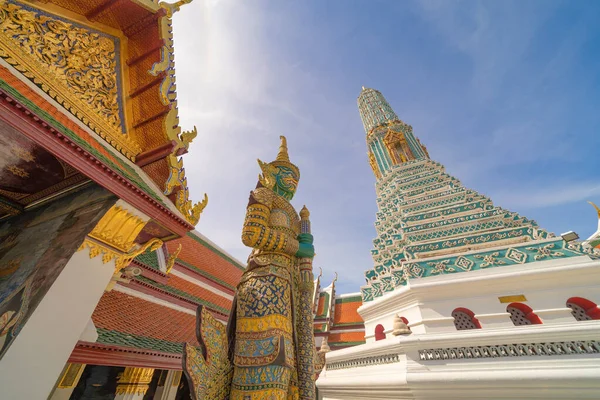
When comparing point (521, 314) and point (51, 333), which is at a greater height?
point (521, 314)

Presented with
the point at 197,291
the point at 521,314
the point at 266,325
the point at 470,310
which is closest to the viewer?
the point at 266,325

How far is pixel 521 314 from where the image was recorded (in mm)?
5836

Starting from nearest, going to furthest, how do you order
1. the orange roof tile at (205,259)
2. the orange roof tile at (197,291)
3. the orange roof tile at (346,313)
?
the orange roof tile at (197,291) < the orange roof tile at (205,259) < the orange roof tile at (346,313)

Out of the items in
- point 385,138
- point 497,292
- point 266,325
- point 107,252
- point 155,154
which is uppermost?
point 385,138

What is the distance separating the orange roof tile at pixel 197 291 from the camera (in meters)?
7.12

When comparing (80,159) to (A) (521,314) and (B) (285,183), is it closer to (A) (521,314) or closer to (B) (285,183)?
(B) (285,183)

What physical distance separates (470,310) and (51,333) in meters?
7.52

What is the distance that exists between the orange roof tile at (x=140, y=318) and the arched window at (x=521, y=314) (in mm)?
7434

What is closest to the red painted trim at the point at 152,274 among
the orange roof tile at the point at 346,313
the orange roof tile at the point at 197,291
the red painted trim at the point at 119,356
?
the orange roof tile at the point at 197,291

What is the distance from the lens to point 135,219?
2.73m

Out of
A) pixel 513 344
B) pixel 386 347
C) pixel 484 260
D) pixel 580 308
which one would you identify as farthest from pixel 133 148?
pixel 580 308

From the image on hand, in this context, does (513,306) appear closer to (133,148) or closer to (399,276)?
(399,276)

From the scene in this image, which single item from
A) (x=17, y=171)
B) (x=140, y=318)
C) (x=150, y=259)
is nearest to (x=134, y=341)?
(x=140, y=318)

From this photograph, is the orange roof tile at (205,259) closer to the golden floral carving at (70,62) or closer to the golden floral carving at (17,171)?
the golden floral carving at (17,171)
